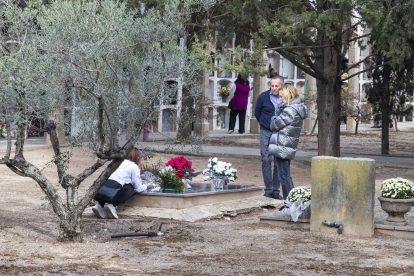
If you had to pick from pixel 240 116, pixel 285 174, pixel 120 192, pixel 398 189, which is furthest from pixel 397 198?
pixel 240 116

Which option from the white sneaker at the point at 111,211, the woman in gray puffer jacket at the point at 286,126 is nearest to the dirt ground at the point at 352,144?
the woman in gray puffer jacket at the point at 286,126

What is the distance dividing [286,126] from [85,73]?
285 cm

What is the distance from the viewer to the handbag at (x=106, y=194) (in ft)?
20.5

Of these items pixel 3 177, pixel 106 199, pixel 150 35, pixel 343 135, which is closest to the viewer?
pixel 150 35

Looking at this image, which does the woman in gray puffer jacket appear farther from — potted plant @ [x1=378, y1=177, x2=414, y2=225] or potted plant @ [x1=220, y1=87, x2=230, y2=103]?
potted plant @ [x1=220, y1=87, x2=230, y2=103]

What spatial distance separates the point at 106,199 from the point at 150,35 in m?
2.17

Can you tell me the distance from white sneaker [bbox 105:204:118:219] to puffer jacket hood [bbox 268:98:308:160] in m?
1.97

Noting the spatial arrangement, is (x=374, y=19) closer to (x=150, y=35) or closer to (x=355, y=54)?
(x=150, y=35)

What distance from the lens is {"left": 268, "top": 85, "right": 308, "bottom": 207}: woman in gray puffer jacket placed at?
265 inches

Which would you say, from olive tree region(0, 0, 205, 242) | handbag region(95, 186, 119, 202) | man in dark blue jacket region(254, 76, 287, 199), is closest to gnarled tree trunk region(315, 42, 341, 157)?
man in dark blue jacket region(254, 76, 287, 199)

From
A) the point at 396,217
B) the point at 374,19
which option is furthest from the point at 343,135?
the point at 396,217

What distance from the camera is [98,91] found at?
455 centimetres

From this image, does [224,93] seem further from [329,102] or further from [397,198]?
[397,198]

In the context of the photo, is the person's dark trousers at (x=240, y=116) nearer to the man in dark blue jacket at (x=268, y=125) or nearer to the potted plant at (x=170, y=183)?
the man in dark blue jacket at (x=268, y=125)
